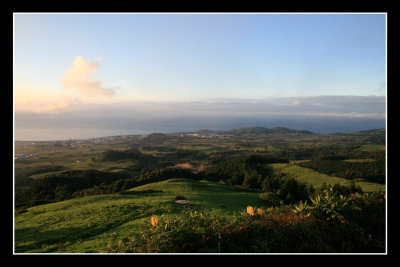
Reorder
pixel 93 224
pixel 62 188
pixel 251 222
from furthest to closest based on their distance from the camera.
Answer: pixel 62 188
pixel 93 224
pixel 251 222
